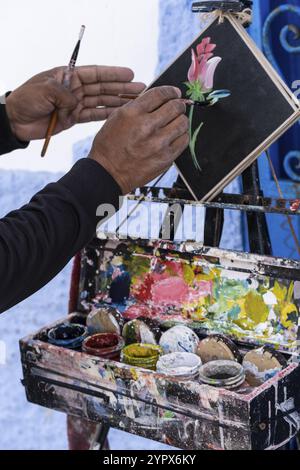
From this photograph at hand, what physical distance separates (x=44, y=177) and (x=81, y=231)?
1350 mm

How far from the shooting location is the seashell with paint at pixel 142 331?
1.60 m

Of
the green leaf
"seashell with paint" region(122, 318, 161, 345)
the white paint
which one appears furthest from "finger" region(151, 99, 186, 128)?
"seashell with paint" region(122, 318, 161, 345)

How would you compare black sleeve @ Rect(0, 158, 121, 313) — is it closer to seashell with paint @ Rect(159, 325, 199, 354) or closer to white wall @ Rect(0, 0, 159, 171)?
seashell with paint @ Rect(159, 325, 199, 354)

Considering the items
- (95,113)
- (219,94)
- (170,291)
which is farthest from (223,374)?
(95,113)

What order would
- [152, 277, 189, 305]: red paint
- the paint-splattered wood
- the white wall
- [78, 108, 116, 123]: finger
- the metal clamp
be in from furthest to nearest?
the white wall < [78, 108, 116, 123]: finger < [152, 277, 189, 305]: red paint < the metal clamp < the paint-splattered wood

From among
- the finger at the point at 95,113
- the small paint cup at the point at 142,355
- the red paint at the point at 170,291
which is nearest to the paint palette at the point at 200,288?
the red paint at the point at 170,291

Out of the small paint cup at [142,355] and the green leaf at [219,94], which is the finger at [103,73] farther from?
the small paint cup at [142,355]

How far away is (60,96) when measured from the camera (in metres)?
1.62

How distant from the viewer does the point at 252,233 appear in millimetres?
1605

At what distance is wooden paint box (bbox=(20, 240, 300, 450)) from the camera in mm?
1329

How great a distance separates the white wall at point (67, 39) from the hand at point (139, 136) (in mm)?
1040

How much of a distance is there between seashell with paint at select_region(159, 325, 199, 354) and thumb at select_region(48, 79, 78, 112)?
0.61 metres

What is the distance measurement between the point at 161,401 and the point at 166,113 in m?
0.62

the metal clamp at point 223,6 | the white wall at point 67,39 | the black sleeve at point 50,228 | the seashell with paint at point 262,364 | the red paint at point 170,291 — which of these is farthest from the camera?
the white wall at point 67,39
